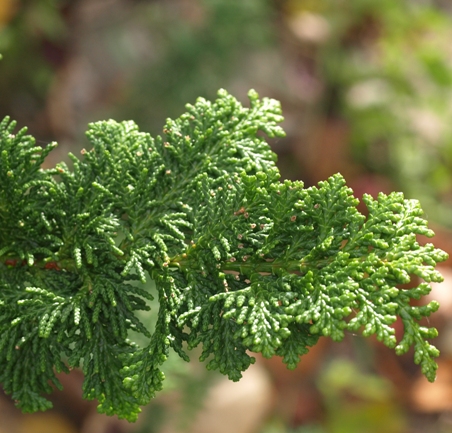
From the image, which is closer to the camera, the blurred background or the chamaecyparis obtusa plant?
the chamaecyparis obtusa plant

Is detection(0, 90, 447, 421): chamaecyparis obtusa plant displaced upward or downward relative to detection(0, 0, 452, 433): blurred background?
downward

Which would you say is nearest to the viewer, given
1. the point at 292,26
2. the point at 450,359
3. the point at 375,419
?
the point at 375,419

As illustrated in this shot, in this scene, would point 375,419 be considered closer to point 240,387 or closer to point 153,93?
point 240,387

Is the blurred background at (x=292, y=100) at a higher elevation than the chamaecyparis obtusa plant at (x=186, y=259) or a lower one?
higher

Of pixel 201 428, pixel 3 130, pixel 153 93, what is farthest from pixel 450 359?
pixel 3 130

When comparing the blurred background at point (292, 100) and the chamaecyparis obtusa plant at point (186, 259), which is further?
Result: the blurred background at point (292, 100)
